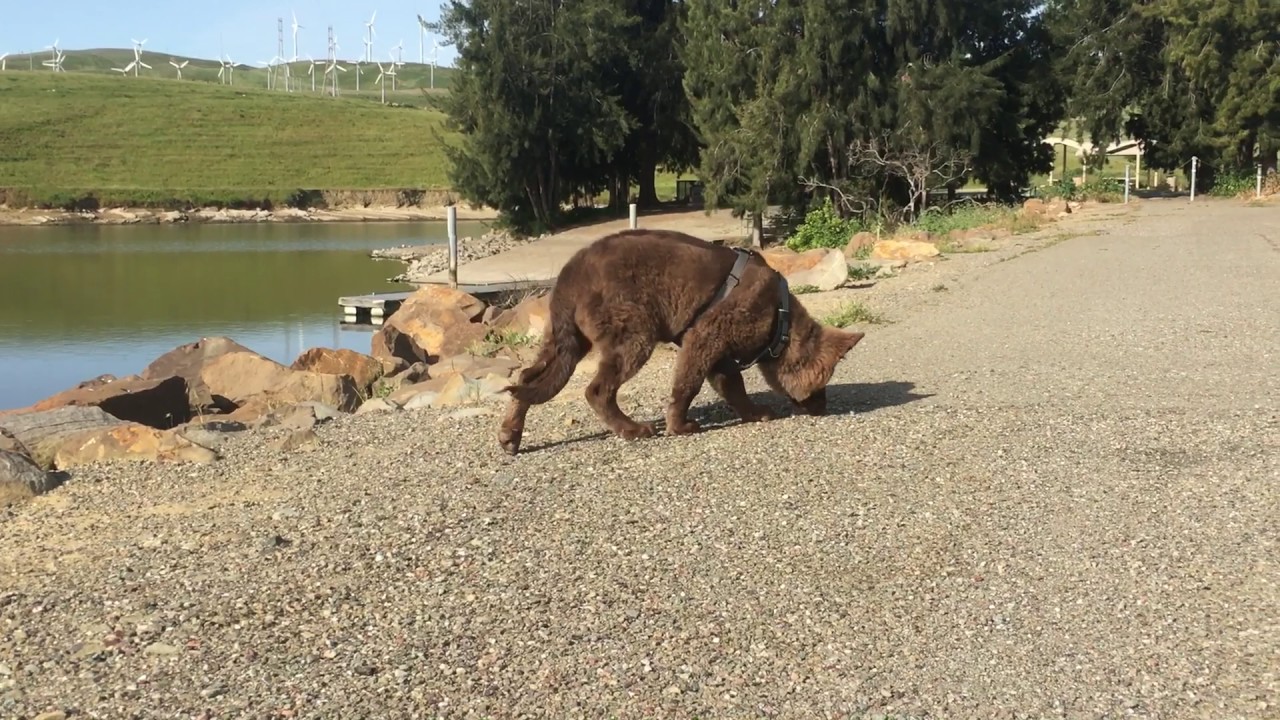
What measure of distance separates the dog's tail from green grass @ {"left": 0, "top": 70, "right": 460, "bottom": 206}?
6892cm

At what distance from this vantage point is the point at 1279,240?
24000mm

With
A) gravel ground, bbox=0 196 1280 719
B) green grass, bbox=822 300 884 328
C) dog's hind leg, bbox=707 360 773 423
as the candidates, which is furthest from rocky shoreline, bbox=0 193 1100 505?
green grass, bbox=822 300 884 328

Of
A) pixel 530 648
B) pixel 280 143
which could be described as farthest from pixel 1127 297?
pixel 280 143

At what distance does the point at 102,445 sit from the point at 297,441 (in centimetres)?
136

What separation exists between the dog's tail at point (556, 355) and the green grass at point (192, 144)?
6892 centimetres

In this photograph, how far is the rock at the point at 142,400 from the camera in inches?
479

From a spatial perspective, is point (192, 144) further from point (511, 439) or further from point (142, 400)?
point (511, 439)

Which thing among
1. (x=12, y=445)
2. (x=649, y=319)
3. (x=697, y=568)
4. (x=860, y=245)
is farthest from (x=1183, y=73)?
(x=697, y=568)

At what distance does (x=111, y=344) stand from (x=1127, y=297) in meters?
19.3

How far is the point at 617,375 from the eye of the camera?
25.4ft

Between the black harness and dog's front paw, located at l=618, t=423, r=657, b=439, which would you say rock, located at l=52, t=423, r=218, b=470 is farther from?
the black harness

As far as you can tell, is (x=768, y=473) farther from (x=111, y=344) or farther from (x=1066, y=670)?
(x=111, y=344)

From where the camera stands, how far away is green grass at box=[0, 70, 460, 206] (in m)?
81.8

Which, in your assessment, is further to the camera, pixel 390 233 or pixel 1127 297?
pixel 390 233
